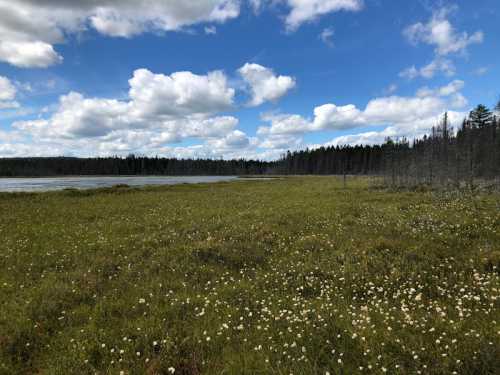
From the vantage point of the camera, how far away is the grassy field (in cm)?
463

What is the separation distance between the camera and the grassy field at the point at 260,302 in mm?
4629

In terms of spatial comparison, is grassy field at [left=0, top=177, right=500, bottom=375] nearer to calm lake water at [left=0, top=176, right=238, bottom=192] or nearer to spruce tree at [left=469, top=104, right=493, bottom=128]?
A: calm lake water at [left=0, top=176, right=238, bottom=192]

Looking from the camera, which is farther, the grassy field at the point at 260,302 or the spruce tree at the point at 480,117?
the spruce tree at the point at 480,117

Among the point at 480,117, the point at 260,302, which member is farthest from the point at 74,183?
the point at 480,117

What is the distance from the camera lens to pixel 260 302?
6.60m

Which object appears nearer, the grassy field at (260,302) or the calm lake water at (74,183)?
the grassy field at (260,302)

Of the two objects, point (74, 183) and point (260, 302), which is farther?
point (74, 183)

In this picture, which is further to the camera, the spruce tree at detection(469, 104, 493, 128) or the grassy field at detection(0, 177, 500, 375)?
the spruce tree at detection(469, 104, 493, 128)

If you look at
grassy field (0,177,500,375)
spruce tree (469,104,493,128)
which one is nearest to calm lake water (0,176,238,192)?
grassy field (0,177,500,375)

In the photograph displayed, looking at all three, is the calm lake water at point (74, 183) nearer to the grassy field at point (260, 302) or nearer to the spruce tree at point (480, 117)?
the grassy field at point (260, 302)

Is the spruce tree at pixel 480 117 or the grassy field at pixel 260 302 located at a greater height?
the spruce tree at pixel 480 117

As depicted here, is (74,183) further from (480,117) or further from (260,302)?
(480,117)

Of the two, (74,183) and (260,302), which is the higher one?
(74,183)

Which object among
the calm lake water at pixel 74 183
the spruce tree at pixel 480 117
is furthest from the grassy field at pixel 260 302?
the spruce tree at pixel 480 117
